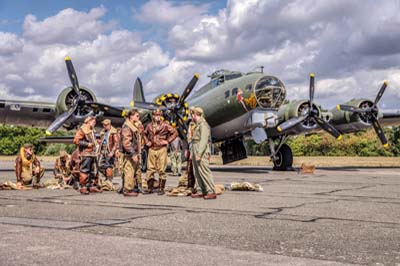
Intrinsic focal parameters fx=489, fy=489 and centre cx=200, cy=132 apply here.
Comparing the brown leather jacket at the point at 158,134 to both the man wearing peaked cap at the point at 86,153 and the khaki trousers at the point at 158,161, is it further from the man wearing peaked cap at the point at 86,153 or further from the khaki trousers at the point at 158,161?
the man wearing peaked cap at the point at 86,153

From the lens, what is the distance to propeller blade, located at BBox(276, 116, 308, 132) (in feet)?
71.2

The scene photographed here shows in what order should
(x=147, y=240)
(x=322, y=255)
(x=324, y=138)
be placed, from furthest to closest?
(x=324, y=138)
(x=147, y=240)
(x=322, y=255)

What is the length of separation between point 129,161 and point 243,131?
10.8 meters

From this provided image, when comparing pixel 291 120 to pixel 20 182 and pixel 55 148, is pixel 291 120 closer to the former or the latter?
pixel 20 182

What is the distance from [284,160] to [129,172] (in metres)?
14.0

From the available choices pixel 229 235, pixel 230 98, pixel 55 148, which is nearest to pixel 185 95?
pixel 230 98

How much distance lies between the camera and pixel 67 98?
22.6m

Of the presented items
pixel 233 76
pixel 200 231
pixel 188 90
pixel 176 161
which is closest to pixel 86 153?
pixel 200 231

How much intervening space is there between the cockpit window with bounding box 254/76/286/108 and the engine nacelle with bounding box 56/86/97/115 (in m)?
7.80

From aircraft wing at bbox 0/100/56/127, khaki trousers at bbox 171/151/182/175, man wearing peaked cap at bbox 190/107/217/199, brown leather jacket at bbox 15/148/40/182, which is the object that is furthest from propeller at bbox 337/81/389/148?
brown leather jacket at bbox 15/148/40/182

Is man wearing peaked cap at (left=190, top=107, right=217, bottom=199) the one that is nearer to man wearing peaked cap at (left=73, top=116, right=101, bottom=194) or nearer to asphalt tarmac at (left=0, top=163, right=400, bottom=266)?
asphalt tarmac at (left=0, top=163, right=400, bottom=266)

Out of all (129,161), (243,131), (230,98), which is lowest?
(129,161)

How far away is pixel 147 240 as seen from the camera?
5555 mm

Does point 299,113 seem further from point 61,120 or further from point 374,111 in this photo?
point 61,120
